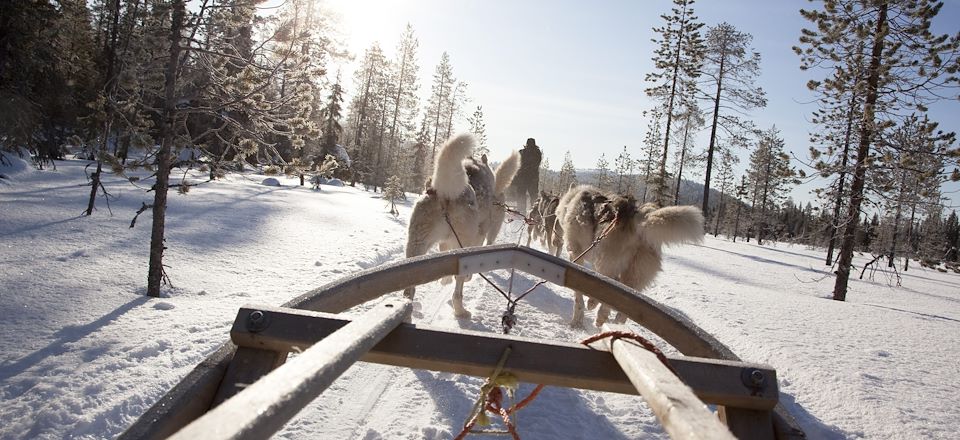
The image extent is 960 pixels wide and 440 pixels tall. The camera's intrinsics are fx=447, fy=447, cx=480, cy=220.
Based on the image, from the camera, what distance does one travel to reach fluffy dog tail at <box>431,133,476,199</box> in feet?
15.2

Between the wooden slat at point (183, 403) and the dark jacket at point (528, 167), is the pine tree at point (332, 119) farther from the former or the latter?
the wooden slat at point (183, 403)

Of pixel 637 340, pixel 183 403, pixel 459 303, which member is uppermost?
pixel 637 340

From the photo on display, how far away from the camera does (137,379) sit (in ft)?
10.8

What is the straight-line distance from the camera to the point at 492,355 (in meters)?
1.56

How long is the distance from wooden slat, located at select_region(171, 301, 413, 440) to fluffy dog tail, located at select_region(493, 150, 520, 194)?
22.2ft

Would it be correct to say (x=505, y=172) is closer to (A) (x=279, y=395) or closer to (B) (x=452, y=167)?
(B) (x=452, y=167)

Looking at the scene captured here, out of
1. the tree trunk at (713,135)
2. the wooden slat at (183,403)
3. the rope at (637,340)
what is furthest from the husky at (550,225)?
the tree trunk at (713,135)

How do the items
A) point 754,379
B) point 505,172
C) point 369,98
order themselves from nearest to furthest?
point 754,379
point 505,172
point 369,98

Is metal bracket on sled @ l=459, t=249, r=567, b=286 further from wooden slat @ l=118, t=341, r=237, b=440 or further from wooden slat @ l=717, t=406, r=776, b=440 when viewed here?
wooden slat @ l=118, t=341, r=237, b=440

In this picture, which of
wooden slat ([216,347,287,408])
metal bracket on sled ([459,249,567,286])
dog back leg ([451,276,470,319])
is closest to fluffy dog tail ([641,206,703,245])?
dog back leg ([451,276,470,319])

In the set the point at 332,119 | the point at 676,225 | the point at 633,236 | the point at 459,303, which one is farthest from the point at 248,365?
the point at 332,119

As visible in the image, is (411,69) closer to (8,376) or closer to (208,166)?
(208,166)

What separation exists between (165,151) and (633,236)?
18.7 feet

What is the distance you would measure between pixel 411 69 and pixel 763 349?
40.0 meters
